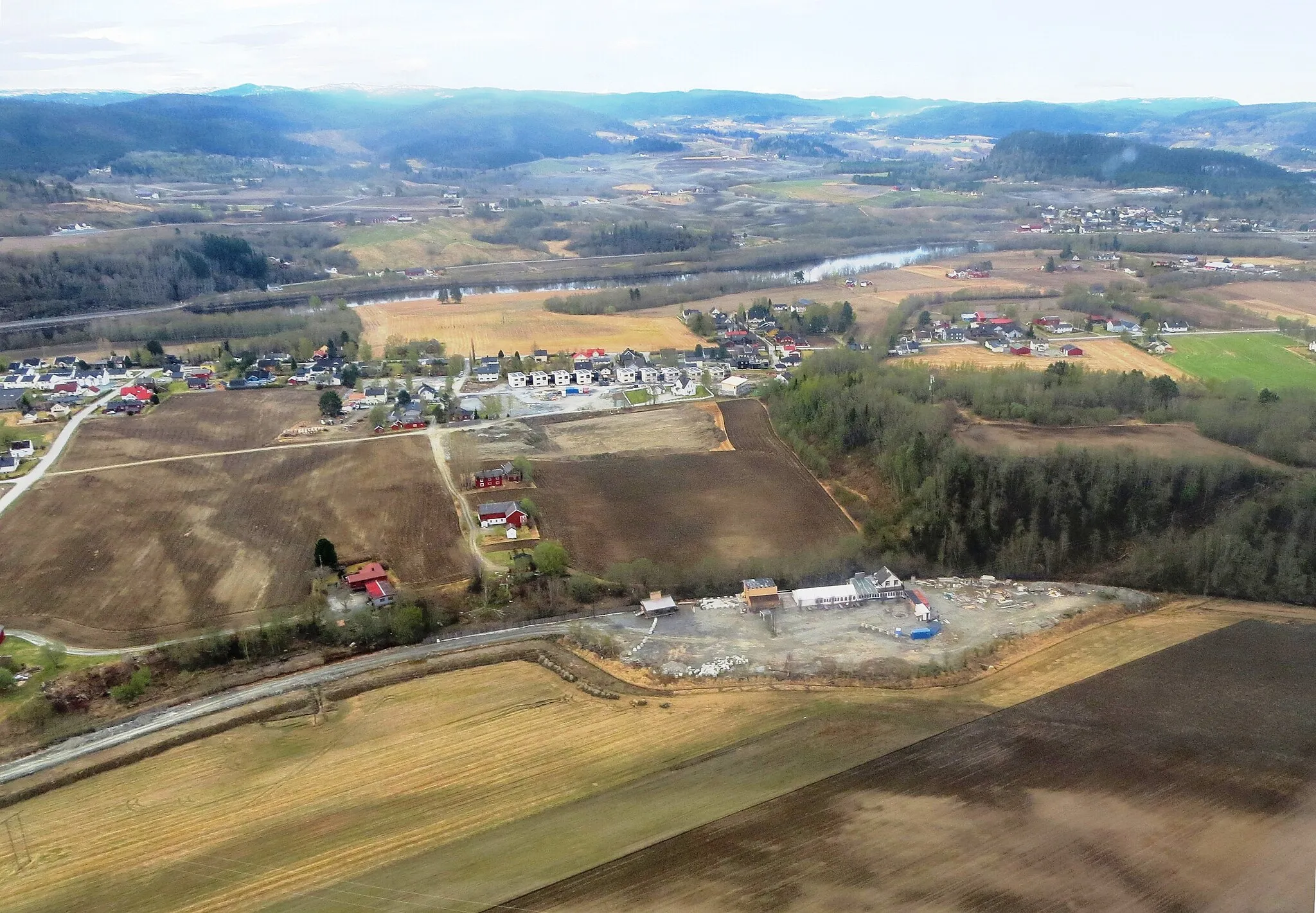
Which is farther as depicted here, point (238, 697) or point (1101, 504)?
point (1101, 504)

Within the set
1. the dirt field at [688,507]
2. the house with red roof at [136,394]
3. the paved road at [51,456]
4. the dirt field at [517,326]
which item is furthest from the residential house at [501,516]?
the dirt field at [517,326]

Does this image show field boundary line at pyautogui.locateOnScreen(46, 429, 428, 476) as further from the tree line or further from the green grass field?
the green grass field

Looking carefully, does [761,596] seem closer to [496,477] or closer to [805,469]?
[805,469]

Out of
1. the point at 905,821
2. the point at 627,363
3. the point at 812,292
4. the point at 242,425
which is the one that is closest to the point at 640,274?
the point at 812,292

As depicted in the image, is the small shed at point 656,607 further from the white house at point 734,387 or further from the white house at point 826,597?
the white house at point 734,387

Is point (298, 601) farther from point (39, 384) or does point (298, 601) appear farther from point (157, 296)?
point (157, 296)

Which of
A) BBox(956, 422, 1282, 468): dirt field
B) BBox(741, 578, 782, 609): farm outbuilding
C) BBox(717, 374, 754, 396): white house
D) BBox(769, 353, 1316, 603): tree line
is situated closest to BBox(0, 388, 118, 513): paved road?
BBox(741, 578, 782, 609): farm outbuilding

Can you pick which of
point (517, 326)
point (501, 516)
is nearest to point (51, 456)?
point (501, 516)
